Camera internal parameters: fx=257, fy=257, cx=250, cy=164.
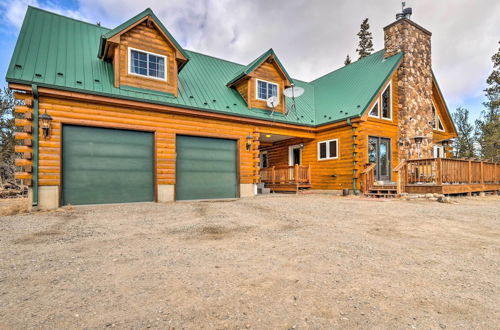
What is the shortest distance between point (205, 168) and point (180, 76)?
4721 mm

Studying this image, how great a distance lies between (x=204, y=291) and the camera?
8.23 feet

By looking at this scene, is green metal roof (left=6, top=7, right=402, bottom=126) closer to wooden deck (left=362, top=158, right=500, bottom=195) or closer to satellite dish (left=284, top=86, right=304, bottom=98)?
satellite dish (left=284, top=86, right=304, bottom=98)

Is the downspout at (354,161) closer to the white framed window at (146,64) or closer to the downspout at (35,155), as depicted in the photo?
the white framed window at (146,64)

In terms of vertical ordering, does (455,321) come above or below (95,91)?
below

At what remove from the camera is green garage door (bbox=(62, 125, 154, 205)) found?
28.3 feet

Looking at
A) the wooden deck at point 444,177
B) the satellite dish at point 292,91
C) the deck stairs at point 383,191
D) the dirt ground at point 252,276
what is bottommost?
the dirt ground at point 252,276

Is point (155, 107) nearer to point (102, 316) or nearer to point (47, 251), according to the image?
point (47, 251)

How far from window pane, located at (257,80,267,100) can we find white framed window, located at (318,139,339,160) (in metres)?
4.18

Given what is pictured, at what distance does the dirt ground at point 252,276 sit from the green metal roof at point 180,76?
221 inches

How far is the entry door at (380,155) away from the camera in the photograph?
13406 millimetres

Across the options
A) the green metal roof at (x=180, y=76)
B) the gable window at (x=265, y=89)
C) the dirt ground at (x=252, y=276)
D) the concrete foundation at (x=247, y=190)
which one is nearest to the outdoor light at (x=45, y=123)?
the green metal roof at (x=180, y=76)

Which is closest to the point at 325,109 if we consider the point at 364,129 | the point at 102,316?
the point at 364,129

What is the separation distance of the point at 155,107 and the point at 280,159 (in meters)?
9.68

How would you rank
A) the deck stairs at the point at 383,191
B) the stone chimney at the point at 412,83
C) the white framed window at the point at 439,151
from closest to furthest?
1. the deck stairs at the point at 383,191
2. the stone chimney at the point at 412,83
3. the white framed window at the point at 439,151
